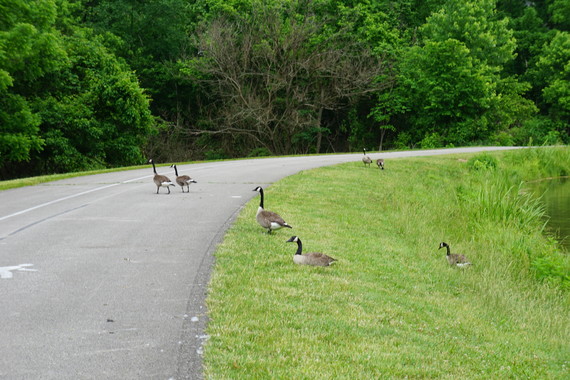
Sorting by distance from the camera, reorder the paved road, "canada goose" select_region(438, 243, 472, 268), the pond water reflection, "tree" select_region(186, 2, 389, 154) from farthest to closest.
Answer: "tree" select_region(186, 2, 389, 154) → the pond water reflection → "canada goose" select_region(438, 243, 472, 268) → the paved road

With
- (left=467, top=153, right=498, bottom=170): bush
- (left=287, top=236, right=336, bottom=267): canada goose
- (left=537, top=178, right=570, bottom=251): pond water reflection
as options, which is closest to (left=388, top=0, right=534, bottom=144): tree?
(left=537, top=178, right=570, bottom=251): pond water reflection

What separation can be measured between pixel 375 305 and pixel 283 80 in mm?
39489

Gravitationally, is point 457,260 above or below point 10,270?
below

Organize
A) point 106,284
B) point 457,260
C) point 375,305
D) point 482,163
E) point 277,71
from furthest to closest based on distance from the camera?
point 277,71, point 482,163, point 457,260, point 106,284, point 375,305

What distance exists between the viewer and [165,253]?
9867mm

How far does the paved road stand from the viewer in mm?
5469

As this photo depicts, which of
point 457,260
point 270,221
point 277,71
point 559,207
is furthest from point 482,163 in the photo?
point 270,221

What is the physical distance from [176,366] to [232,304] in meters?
1.80

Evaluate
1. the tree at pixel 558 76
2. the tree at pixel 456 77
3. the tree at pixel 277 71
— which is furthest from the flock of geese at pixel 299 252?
the tree at pixel 558 76

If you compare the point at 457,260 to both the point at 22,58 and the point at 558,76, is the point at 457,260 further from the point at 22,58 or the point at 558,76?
the point at 558,76

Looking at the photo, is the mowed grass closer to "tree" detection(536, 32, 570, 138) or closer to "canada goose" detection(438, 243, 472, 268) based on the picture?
"canada goose" detection(438, 243, 472, 268)

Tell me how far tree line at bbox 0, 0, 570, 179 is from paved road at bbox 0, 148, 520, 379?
22.7m

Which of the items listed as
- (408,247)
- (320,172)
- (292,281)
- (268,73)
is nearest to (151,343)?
(292,281)

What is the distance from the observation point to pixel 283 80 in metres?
45.7
